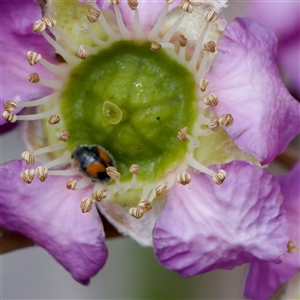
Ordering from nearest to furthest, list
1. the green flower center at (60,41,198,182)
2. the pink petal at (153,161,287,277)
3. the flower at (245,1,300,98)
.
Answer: the pink petal at (153,161,287,277), the green flower center at (60,41,198,182), the flower at (245,1,300,98)

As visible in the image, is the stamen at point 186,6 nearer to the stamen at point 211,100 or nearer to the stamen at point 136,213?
the stamen at point 211,100

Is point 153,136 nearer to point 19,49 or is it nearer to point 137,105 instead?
point 137,105

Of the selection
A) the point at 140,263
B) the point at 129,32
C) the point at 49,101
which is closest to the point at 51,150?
the point at 49,101

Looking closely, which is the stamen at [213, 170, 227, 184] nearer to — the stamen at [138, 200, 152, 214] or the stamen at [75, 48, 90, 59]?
the stamen at [138, 200, 152, 214]

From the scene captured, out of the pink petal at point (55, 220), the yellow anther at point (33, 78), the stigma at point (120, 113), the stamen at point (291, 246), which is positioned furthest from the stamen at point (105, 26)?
the stamen at point (291, 246)

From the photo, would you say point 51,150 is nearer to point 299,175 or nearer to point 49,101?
point 49,101

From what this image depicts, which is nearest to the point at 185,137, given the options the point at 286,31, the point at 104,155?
the point at 104,155

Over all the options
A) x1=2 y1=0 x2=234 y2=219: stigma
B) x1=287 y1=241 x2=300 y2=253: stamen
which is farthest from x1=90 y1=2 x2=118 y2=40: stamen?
x1=287 y1=241 x2=300 y2=253: stamen

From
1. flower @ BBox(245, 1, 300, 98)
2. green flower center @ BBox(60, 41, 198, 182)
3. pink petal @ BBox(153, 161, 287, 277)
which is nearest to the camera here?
pink petal @ BBox(153, 161, 287, 277)
